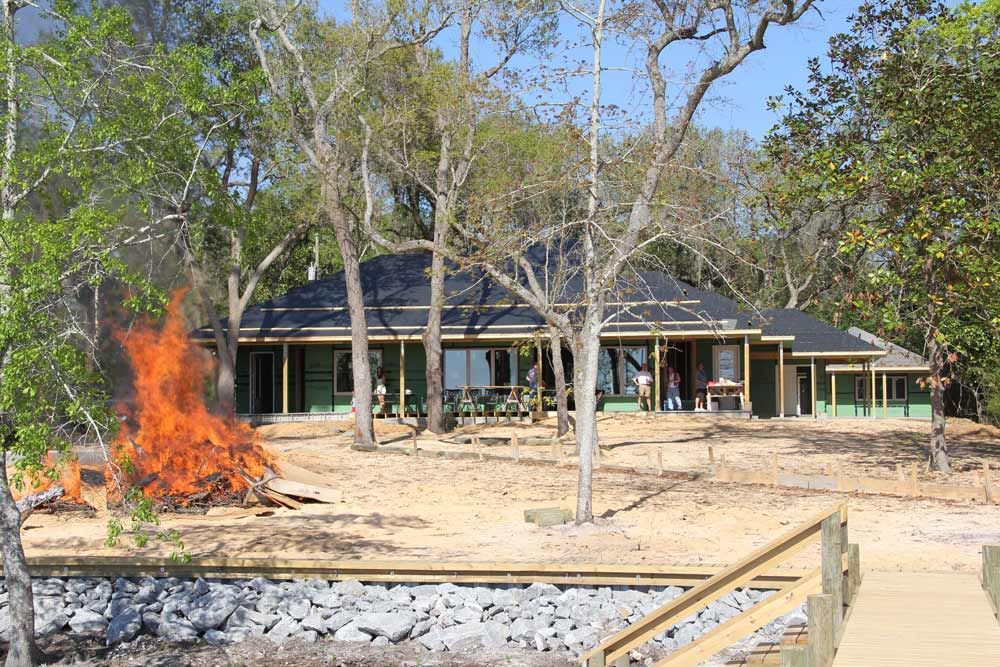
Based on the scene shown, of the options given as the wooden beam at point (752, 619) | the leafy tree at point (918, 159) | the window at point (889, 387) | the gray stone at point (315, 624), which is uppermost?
the leafy tree at point (918, 159)

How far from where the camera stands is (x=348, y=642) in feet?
36.6

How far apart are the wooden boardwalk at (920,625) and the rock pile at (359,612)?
8.69 ft

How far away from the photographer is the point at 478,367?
31188mm

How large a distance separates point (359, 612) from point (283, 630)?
2.68ft

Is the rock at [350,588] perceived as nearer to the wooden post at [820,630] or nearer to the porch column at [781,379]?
the wooden post at [820,630]

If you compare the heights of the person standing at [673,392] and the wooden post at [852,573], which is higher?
the person standing at [673,392]

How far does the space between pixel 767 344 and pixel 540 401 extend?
805 centimetres

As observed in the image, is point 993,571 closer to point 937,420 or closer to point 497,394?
point 937,420

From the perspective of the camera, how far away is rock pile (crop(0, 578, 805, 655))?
35.7ft

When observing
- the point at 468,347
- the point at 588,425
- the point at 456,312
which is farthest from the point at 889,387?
the point at 588,425

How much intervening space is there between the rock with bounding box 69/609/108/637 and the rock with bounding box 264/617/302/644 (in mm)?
1910

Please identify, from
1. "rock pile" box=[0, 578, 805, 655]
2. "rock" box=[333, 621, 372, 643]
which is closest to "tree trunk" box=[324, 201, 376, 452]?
"rock pile" box=[0, 578, 805, 655]

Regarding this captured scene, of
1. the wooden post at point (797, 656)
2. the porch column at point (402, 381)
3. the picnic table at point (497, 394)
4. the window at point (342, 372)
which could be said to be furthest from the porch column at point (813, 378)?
the wooden post at point (797, 656)

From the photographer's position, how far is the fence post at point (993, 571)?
7.59 metres
